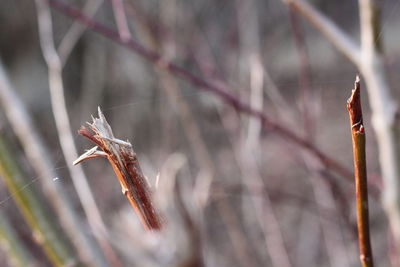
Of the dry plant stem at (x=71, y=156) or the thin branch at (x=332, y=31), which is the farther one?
the dry plant stem at (x=71, y=156)

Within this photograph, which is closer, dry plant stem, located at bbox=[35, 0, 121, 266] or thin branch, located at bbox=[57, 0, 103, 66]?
dry plant stem, located at bbox=[35, 0, 121, 266]

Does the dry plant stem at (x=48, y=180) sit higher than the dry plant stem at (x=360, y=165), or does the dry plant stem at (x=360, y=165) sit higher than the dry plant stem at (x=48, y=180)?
the dry plant stem at (x=48, y=180)

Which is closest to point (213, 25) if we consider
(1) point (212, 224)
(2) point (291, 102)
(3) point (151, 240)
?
(2) point (291, 102)

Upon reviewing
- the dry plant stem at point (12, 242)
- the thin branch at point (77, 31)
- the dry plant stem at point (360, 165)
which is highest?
the thin branch at point (77, 31)

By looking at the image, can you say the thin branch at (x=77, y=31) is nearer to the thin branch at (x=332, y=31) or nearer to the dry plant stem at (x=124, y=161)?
the thin branch at (x=332, y=31)

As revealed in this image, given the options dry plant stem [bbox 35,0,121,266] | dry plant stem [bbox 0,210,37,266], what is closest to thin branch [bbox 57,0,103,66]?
dry plant stem [bbox 35,0,121,266]

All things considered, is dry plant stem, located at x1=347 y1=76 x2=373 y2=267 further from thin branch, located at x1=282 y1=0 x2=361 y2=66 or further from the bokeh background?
the bokeh background

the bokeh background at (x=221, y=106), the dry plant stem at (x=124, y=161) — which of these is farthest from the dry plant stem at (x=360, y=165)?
the bokeh background at (x=221, y=106)

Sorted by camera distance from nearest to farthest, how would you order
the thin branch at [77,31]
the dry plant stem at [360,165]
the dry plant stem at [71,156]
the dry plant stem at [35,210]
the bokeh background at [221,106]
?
the dry plant stem at [360,165] → the dry plant stem at [35,210] → the dry plant stem at [71,156] → the thin branch at [77,31] → the bokeh background at [221,106]
